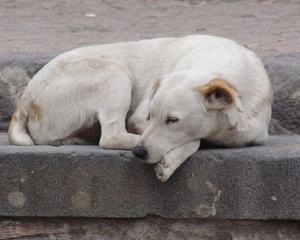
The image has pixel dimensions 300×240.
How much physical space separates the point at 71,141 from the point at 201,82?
104 cm

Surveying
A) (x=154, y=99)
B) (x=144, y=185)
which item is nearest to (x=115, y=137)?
(x=144, y=185)

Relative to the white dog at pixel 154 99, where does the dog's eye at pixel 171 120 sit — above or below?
above

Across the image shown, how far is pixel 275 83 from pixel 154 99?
1661 millimetres

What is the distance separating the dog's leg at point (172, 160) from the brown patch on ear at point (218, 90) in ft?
0.96

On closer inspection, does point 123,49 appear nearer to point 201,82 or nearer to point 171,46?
point 171,46

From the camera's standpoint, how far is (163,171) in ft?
16.6

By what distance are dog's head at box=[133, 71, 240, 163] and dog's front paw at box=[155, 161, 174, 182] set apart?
4 cm

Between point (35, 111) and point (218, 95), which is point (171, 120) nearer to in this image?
point (218, 95)

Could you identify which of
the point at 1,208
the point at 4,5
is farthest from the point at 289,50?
the point at 4,5

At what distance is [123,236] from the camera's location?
5.43m

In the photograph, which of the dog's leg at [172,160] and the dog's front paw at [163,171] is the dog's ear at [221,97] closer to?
the dog's leg at [172,160]

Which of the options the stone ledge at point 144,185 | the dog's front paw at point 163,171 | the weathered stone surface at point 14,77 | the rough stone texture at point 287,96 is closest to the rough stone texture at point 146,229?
the stone ledge at point 144,185

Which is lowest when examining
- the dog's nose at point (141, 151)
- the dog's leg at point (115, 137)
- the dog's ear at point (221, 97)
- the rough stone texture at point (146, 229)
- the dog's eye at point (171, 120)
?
the rough stone texture at point (146, 229)

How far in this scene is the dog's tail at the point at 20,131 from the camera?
18.6 feet
